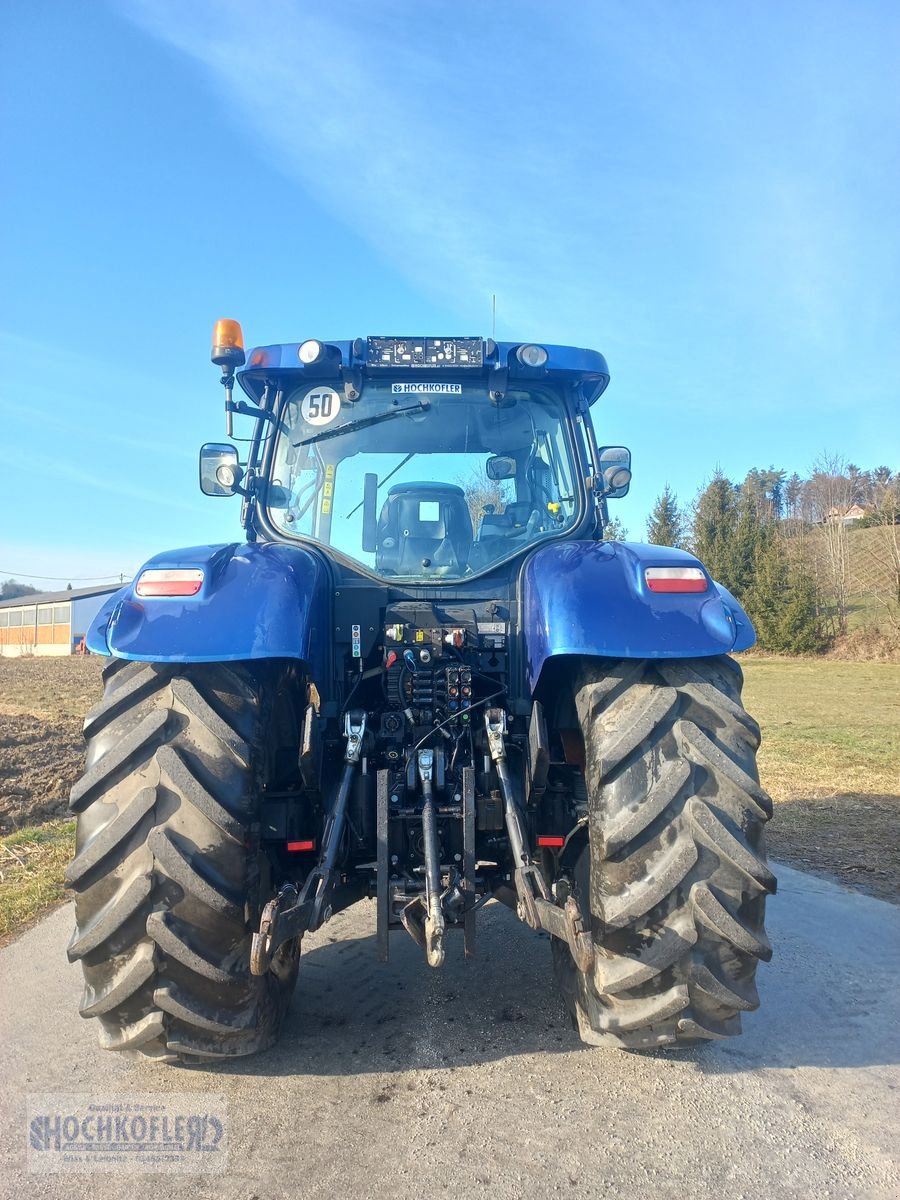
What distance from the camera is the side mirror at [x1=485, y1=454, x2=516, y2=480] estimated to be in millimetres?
3900

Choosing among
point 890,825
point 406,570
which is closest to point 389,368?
point 406,570

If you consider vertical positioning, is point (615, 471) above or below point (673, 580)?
above

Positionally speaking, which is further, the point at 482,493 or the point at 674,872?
the point at 482,493

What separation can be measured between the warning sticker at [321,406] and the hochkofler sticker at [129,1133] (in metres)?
2.70

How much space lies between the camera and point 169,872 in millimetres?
2469

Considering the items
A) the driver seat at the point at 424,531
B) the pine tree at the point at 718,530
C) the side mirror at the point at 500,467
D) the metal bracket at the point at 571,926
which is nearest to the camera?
the metal bracket at the point at 571,926

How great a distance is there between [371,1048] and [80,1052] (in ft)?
3.46

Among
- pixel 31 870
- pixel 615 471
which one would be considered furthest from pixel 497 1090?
pixel 31 870

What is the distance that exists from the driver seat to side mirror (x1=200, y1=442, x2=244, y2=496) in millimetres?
753

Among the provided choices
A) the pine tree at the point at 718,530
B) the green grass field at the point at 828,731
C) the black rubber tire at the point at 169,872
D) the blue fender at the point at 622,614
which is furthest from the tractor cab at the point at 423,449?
the pine tree at the point at 718,530

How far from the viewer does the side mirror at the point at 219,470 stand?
3.97m

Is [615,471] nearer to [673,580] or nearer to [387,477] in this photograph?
[387,477]

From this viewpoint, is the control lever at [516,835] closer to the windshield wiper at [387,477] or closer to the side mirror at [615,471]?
the windshield wiper at [387,477]

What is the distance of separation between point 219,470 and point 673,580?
2266mm
